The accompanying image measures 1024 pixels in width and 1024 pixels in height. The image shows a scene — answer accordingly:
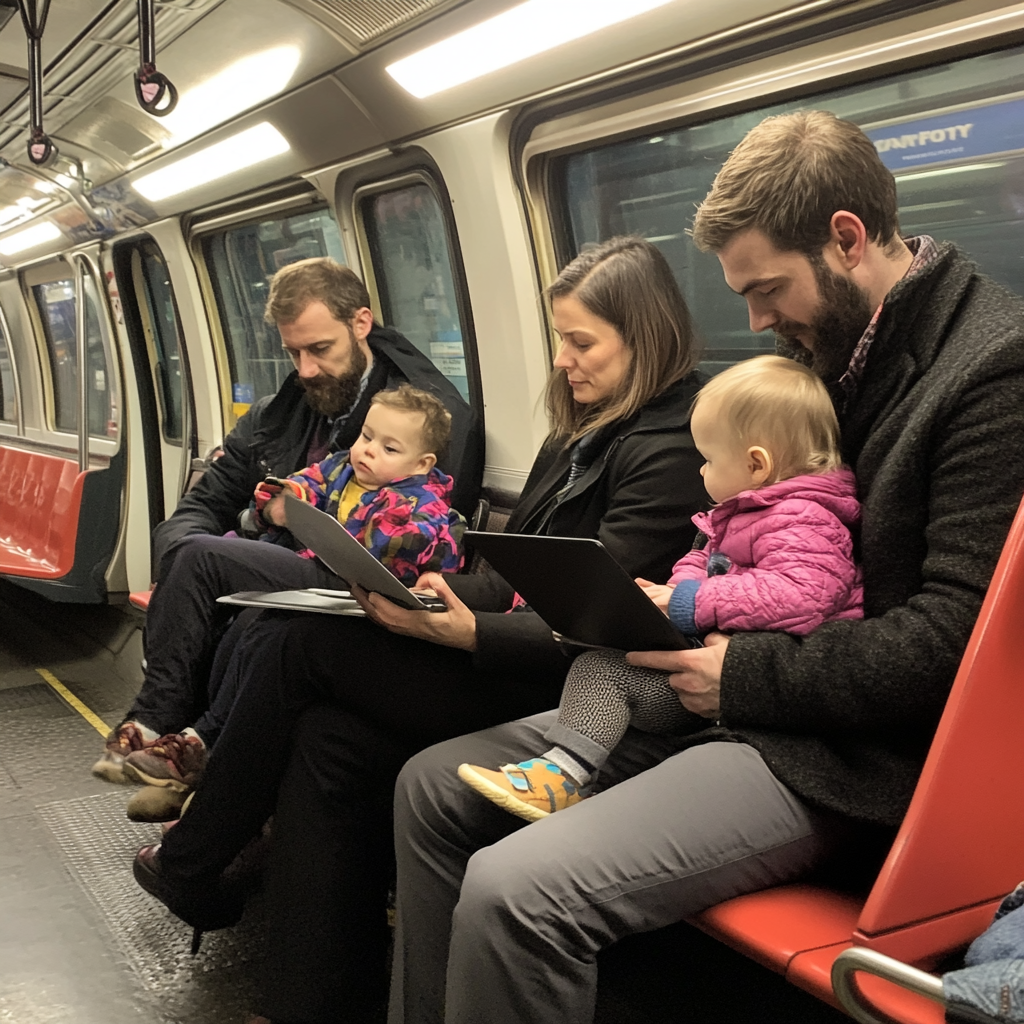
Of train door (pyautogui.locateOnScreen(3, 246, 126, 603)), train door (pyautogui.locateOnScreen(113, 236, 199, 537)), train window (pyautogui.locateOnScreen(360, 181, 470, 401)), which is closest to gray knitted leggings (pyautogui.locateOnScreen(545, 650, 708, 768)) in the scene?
train window (pyautogui.locateOnScreen(360, 181, 470, 401))

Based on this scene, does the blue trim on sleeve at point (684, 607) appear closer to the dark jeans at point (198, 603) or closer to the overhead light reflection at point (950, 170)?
the overhead light reflection at point (950, 170)

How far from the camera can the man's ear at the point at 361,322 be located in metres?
3.41

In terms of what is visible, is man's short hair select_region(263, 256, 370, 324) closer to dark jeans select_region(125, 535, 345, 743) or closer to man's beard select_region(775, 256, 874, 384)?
dark jeans select_region(125, 535, 345, 743)

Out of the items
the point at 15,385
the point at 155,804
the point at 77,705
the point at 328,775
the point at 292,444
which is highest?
the point at 15,385

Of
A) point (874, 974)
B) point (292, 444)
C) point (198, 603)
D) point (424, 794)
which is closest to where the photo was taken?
point (874, 974)

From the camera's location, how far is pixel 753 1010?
2131 mm

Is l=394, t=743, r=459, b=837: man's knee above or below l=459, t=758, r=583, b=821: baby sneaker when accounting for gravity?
below

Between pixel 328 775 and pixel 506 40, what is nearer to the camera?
pixel 328 775

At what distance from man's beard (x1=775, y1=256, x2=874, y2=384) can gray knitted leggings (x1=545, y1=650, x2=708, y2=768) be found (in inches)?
24.8

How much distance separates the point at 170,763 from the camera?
9.18 feet

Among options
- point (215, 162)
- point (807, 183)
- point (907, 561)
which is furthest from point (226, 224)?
point (907, 561)

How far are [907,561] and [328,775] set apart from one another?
1.28 meters

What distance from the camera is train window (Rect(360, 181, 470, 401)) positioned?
4195 mm

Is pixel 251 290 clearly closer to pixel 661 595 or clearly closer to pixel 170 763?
pixel 170 763
